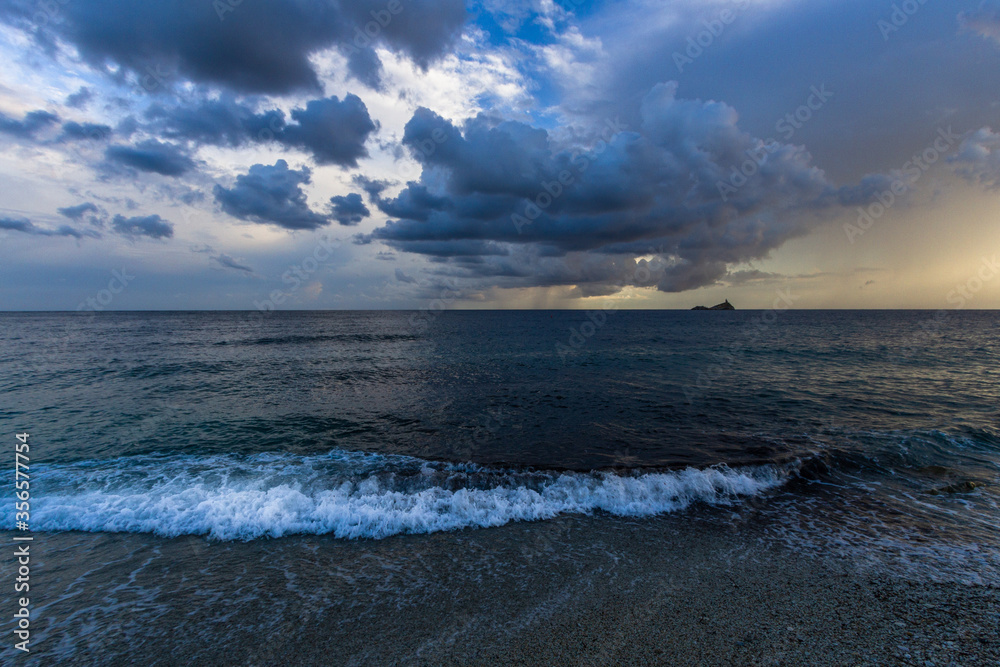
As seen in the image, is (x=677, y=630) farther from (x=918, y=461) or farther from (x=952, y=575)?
(x=918, y=461)

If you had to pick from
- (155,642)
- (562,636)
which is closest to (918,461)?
(562,636)

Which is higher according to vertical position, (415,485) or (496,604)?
(496,604)

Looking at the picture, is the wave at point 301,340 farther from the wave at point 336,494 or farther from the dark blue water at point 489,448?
the wave at point 336,494

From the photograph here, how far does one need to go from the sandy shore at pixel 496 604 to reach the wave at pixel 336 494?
2.19ft

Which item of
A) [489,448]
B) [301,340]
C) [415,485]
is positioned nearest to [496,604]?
[415,485]

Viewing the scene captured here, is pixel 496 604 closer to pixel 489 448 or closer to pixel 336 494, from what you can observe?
pixel 336 494

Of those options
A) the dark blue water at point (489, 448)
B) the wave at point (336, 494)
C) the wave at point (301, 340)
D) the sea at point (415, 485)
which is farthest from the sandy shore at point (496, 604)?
the wave at point (301, 340)

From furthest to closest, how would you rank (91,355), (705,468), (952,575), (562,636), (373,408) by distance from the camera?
(91,355), (373,408), (705,468), (952,575), (562,636)

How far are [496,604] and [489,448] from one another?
806 centimetres

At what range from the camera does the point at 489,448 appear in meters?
14.6

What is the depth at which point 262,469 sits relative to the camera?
12.5 meters

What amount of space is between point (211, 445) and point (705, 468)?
17.8 meters

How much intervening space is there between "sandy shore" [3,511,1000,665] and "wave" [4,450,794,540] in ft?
2.19

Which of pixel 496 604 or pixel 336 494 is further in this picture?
pixel 336 494
